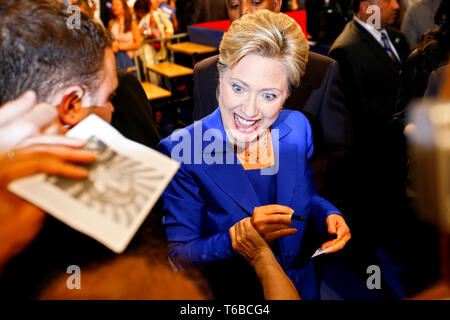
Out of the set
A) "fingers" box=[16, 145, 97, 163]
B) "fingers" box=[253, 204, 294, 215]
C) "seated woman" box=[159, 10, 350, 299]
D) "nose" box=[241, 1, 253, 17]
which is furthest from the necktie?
"fingers" box=[16, 145, 97, 163]

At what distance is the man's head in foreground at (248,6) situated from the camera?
1.96 m

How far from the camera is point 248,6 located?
1.98 m

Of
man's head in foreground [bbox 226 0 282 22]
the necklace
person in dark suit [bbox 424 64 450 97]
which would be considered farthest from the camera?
man's head in foreground [bbox 226 0 282 22]

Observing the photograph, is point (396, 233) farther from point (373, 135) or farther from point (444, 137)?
point (444, 137)

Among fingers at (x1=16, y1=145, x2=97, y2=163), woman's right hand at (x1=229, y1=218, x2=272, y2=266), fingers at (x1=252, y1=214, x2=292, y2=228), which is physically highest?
A: fingers at (x1=16, y1=145, x2=97, y2=163)

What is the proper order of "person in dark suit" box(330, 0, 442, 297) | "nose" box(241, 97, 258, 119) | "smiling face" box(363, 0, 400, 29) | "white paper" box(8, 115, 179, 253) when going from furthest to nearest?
1. "smiling face" box(363, 0, 400, 29)
2. "person in dark suit" box(330, 0, 442, 297)
3. "nose" box(241, 97, 258, 119)
4. "white paper" box(8, 115, 179, 253)

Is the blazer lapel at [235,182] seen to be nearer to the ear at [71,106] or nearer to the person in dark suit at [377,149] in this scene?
the ear at [71,106]

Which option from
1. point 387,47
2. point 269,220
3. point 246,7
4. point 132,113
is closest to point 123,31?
point 246,7

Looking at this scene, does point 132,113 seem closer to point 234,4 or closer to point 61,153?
point 61,153

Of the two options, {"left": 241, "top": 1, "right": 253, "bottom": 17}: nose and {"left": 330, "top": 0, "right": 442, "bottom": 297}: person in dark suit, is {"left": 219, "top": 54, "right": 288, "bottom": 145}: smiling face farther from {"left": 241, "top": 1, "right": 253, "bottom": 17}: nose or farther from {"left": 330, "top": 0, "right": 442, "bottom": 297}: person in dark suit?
{"left": 330, "top": 0, "right": 442, "bottom": 297}: person in dark suit

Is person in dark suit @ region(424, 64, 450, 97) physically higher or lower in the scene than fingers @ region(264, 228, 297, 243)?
higher

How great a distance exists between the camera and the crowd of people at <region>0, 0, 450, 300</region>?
2.12 ft

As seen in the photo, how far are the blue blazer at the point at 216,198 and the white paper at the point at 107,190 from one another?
0.70m

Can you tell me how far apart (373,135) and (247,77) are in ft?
5.55
